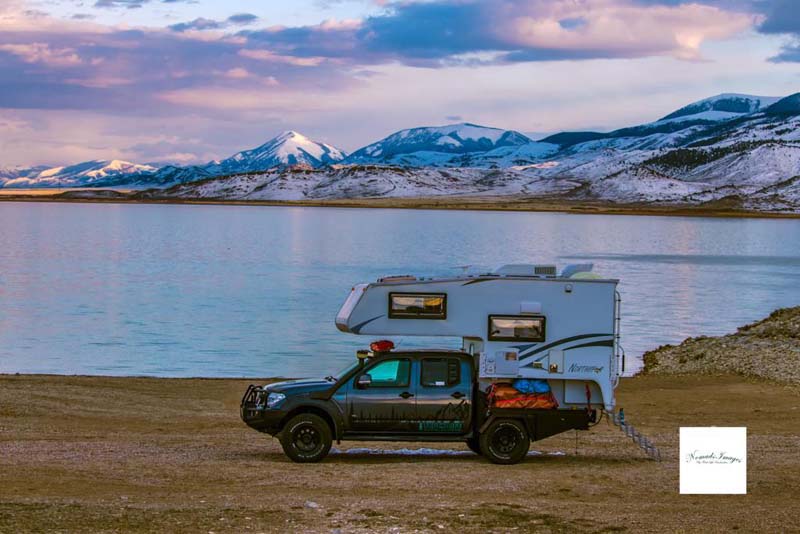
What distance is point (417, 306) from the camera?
703 inches

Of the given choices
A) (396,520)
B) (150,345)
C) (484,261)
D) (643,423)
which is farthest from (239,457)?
(484,261)

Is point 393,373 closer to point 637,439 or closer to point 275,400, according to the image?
point 275,400

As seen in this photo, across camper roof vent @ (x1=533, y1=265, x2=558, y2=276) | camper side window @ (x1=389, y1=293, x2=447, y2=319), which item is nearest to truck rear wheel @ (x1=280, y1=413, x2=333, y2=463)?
camper side window @ (x1=389, y1=293, x2=447, y2=319)

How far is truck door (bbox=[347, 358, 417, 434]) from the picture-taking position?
16938 millimetres

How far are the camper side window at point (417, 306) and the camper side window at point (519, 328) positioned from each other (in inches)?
34.2

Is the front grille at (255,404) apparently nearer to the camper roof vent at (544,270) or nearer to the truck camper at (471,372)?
the truck camper at (471,372)

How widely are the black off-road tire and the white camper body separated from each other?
1277 millimetres

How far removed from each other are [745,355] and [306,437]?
20714mm

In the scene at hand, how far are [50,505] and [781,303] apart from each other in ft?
183

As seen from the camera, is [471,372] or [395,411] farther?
[471,372]

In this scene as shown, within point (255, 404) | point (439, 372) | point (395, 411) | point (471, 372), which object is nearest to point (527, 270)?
point (471, 372)

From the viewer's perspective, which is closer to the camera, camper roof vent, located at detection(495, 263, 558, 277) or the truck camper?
the truck camper

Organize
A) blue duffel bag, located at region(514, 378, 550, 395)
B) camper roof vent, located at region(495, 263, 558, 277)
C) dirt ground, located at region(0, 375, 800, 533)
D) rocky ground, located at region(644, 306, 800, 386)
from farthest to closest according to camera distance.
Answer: rocky ground, located at region(644, 306, 800, 386) → camper roof vent, located at region(495, 263, 558, 277) → blue duffel bag, located at region(514, 378, 550, 395) → dirt ground, located at region(0, 375, 800, 533)

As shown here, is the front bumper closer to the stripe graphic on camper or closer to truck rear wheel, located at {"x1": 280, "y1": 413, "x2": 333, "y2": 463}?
truck rear wheel, located at {"x1": 280, "y1": 413, "x2": 333, "y2": 463}
